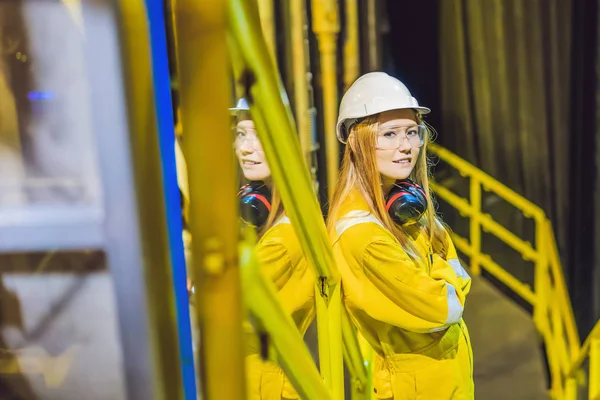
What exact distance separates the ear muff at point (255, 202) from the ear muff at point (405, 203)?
0.30 m

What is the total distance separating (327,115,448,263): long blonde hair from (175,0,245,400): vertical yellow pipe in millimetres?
816

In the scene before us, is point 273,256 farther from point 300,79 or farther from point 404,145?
point 300,79

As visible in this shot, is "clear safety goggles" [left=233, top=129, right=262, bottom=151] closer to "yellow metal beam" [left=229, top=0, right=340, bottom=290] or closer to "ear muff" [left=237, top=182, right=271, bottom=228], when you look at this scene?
"ear muff" [left=237, top=182, right=271, bottom=228]

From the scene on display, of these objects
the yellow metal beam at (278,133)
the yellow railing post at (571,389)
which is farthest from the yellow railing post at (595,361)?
the yellow metal beam at (278,133)

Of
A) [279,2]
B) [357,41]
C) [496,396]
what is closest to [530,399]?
[496,396]

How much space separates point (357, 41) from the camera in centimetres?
162

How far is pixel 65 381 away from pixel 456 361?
3.22 feet

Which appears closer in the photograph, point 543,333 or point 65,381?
point 65,381

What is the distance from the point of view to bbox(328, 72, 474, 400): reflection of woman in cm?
124

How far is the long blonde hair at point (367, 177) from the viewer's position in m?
1.29

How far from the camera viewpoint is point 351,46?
5.22 feet

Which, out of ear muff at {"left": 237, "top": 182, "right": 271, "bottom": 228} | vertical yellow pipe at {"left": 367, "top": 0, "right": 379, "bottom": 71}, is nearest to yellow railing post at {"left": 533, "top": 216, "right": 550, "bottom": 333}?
vertical yellow pipe at {"left": 367, "top": 0, "right": 379, "bottom": 71}

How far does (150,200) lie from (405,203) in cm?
88

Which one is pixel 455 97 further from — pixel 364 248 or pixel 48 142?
pixel 48 142
